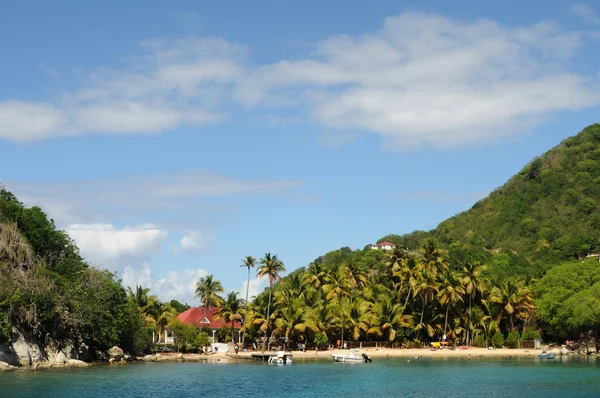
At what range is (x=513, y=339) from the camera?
96.9m

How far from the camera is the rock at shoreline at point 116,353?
7712cm

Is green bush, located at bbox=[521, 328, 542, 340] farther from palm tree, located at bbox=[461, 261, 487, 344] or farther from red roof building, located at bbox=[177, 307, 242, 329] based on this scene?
red roof building, located at bbox=[177, 307, 242, 329]

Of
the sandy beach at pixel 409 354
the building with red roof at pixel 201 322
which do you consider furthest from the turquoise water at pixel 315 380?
the building with red roof at pixel 201 322

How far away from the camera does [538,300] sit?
9481cm

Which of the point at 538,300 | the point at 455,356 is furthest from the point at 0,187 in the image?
the point at 538,300

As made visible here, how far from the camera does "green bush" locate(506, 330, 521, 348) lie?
9644cm

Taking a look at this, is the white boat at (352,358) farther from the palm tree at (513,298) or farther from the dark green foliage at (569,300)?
the dark green foliage at (569,300)

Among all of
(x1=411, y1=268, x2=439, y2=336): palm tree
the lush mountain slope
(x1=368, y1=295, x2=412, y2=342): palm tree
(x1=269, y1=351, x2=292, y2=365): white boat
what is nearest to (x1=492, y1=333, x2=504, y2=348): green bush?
(x1=411, y1=268, x2=439, y2=336): palm tree

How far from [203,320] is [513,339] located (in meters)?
46.9

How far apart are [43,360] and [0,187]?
71.2ft

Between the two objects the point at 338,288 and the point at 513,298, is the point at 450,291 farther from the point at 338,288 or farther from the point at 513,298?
the point at 338,288

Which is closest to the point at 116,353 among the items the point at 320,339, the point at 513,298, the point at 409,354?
the point at 320,339

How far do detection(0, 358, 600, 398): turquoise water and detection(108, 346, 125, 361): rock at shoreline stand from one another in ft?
13.0

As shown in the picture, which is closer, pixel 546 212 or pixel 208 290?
pixel 208 290
